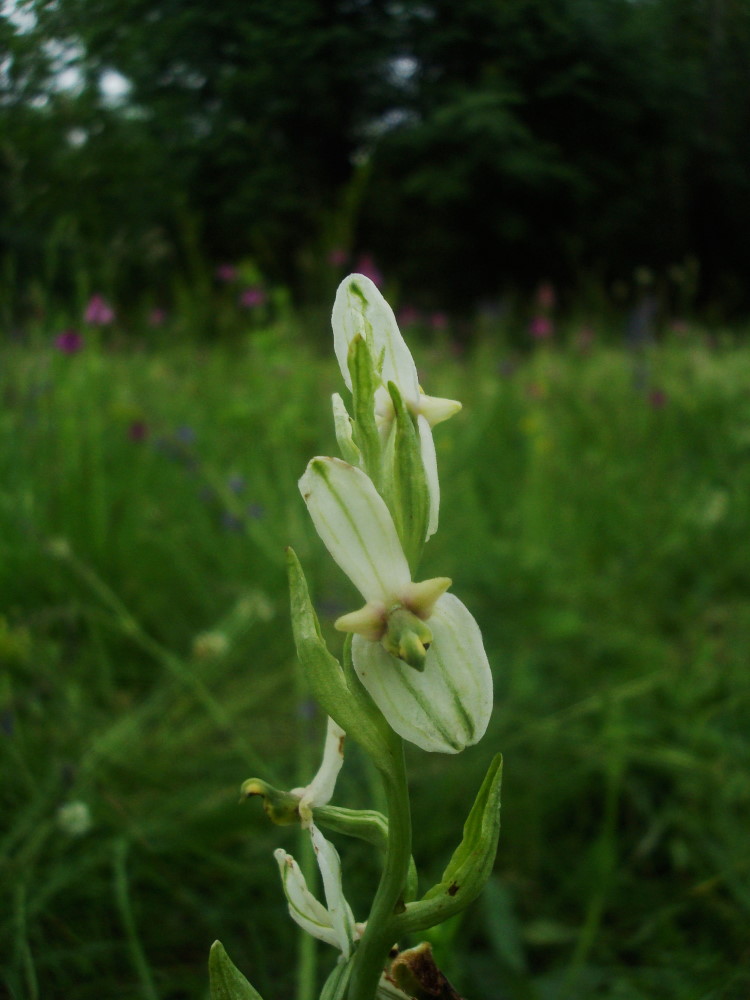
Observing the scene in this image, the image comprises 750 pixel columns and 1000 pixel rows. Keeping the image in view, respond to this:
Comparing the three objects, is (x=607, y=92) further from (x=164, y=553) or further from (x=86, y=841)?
(x=164, y=553)

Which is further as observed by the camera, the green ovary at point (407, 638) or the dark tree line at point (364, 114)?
the dark tree line at point (364, 114)

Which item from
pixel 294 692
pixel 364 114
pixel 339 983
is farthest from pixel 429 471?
pixel 294 692

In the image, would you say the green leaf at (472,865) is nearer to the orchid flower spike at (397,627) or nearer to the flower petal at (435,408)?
the orchid flower spike at (397,627)

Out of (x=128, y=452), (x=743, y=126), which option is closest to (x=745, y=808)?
(x=743, y=126)

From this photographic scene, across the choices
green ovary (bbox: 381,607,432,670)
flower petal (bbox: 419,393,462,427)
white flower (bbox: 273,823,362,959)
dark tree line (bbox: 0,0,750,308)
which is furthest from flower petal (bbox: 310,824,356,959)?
dark tree line (bbox: 0,0,750,308)

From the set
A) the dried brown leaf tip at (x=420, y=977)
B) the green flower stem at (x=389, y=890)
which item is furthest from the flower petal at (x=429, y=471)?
the dried brown leaf tip at (x=420, y=977)

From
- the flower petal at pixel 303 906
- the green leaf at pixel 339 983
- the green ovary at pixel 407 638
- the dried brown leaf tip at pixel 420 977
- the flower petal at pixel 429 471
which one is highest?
the flower petal at pixel 429 471
